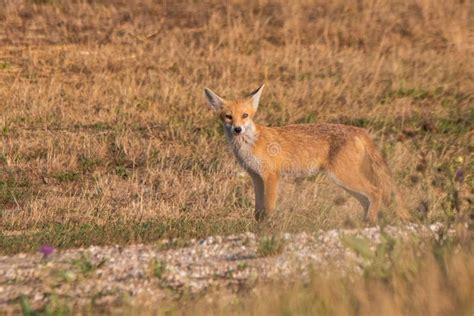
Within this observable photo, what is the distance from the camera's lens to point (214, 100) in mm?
11602

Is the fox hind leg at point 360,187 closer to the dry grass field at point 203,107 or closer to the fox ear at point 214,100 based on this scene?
the dry grass field at point 203,107

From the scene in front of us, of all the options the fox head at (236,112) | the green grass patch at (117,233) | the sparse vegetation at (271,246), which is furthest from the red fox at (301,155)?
the sparse vegetation at (271,246)

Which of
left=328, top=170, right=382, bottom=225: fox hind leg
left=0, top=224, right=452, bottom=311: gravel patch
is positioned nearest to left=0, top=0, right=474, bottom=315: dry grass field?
left=328, top=170, right=382, bottom=225: fox hind leg

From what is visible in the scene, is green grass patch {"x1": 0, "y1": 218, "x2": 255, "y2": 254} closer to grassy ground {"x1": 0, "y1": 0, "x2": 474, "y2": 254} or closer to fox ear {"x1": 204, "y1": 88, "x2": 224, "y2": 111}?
grassy ground {"x1": 0, "y1": 0, "x2": 474, "y2": 254}

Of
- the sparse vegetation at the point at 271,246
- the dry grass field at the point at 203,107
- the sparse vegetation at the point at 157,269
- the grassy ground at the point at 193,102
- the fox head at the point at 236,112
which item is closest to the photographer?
the sparse vegetation at the point at 157,269

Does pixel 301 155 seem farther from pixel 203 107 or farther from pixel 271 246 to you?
pixel 203 107

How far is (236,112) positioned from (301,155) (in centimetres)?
80

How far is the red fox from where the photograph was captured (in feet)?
36.9

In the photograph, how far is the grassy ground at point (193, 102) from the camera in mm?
11703

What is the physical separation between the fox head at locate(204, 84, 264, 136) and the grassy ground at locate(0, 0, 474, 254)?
921 millimetres

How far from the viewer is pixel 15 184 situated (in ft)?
43.7

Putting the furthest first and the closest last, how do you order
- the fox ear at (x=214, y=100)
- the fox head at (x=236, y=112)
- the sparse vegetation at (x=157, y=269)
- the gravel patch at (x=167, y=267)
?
the fox ear at (x=214, y=100), the fox head at (x=236, y=112), the sparse vegetation at (x=157, y=269), the gravel patch at (x=167, y=267)

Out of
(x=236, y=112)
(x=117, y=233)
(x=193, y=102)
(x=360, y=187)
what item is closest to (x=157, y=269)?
(x=117, y=233)

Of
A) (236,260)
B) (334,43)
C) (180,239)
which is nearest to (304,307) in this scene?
(236,260)
